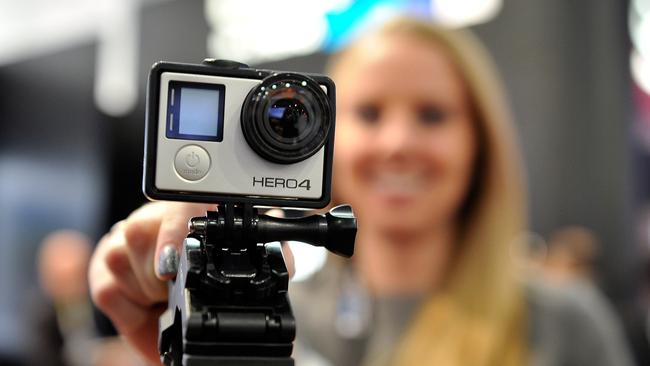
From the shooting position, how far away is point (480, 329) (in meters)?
1.76

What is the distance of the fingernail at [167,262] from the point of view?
2.73ft

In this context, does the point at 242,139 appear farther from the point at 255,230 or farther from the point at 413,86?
the point at 413,86

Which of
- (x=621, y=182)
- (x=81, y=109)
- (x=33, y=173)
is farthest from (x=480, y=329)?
(x=33, y=173)

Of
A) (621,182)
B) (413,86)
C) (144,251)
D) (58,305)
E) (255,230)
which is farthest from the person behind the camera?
(58,305)

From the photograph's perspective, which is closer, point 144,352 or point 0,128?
point 144,352

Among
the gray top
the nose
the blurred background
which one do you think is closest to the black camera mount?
the nose

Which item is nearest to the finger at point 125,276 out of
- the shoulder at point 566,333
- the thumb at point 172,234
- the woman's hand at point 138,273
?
the woman's hand at point 138,273

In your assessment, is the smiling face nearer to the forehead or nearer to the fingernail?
the forehead

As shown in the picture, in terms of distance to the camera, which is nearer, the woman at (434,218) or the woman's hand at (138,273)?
the woman's hand at (138,273)

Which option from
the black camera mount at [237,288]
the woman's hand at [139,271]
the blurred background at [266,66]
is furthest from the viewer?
the blurred background at [266,66]

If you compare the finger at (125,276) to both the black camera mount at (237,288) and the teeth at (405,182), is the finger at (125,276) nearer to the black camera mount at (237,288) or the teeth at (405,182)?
the black camera mount at (237,288)

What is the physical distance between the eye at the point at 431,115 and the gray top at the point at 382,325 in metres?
0.46

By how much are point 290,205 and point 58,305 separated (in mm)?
4797

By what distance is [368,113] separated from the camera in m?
1.83
